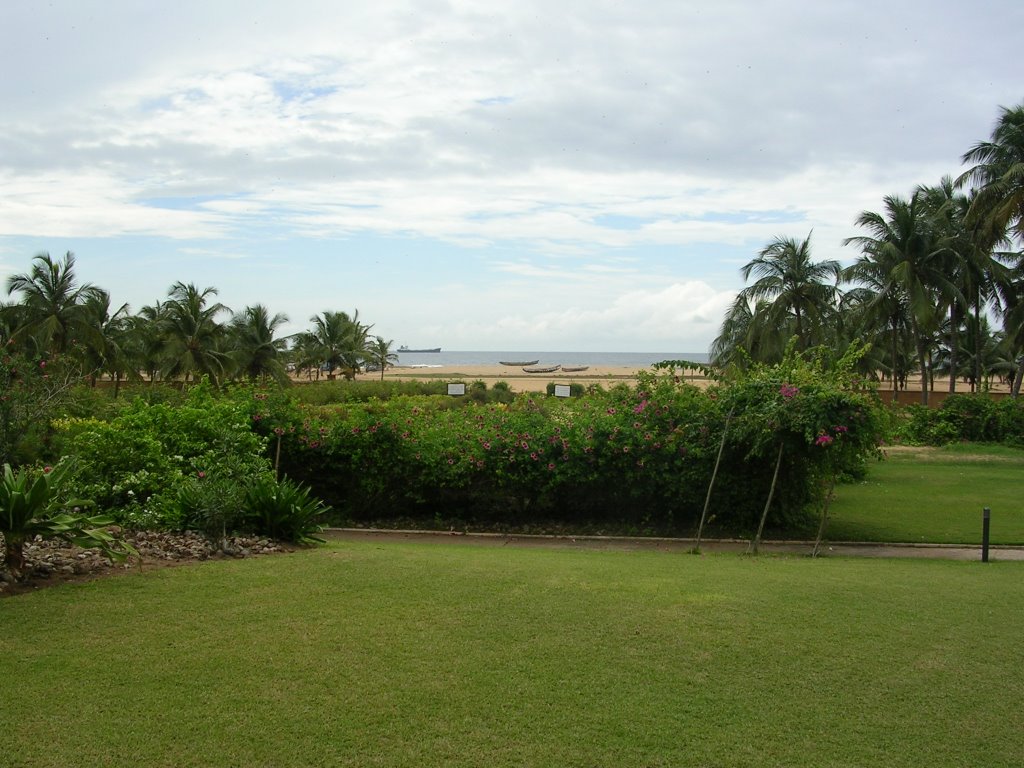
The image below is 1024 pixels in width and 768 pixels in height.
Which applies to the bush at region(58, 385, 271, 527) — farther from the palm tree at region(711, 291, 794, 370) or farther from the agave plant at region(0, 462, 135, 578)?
the palm tree at region(711, 291, 794, 370)

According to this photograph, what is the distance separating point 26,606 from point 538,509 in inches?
348

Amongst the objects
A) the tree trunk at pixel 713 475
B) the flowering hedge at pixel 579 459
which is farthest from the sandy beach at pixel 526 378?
the tree trunk at pixel 713 475

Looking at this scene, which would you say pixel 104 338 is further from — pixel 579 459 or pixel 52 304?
pixel 579 459

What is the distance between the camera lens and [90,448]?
12.0 meters

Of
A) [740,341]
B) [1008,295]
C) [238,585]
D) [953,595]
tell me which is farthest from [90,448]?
[1008,295]

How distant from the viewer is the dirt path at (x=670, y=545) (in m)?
12.5

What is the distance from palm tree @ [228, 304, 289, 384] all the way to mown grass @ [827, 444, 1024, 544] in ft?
120

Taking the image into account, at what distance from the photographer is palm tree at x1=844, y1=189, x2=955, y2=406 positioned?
3916cm

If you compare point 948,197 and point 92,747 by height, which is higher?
point 948,197

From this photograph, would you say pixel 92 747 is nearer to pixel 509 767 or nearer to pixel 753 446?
pixel 509 767

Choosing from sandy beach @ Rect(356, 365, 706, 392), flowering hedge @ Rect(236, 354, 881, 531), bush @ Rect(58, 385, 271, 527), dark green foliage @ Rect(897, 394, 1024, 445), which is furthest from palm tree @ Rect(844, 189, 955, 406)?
bush @ Rect(58, 385, 271, 527)

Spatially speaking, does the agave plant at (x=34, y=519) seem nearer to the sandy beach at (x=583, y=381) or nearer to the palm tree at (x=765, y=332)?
the sandy beach at (x=583, y=381)

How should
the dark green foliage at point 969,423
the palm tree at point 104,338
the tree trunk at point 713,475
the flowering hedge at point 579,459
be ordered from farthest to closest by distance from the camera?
the palm tree at point 104,338
the dark green foliage at point 969,423
the flowering hedge at point 579,459
the tree trunk at point 713,475

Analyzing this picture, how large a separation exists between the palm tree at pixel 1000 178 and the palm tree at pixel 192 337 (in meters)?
35.9
